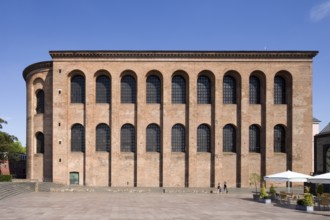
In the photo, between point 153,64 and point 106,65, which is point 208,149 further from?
point 106,65

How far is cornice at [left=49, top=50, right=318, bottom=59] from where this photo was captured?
37188 mm

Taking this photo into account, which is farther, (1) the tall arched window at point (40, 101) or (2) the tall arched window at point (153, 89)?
(1) the tall arched window at point (40, 101)

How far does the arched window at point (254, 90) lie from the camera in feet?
126

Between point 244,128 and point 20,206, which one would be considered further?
point 244,128


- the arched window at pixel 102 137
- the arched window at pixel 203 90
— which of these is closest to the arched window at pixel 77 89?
the arched window at pixel 102 137

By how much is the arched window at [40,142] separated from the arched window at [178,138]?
15.1m

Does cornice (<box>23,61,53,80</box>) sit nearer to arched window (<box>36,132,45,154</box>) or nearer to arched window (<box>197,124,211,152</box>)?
arched window (<box>36,132,45,154</box>)

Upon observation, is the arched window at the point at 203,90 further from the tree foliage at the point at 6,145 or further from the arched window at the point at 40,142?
the tree foliage at the point at 6,145

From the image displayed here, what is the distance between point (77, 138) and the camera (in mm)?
37500

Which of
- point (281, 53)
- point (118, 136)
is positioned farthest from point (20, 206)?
point (281, 53)

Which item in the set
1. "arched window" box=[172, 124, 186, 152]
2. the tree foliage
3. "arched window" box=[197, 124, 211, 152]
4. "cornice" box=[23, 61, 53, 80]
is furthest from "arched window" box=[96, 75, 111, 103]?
the tree foliage

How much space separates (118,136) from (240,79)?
15.1m

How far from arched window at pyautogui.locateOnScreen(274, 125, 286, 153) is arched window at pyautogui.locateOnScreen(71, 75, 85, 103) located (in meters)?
22.4

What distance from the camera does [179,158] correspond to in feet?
121
